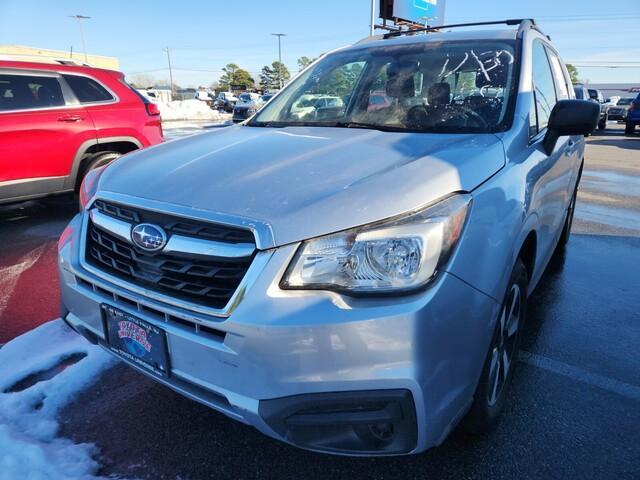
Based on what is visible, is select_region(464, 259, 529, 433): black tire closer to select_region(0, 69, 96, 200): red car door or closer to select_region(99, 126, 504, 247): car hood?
select_region(99, 126, 504, 247): car hood

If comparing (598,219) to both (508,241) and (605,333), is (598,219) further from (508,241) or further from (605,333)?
(508,241)

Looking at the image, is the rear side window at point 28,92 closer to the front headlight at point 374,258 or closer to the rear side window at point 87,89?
the rear side window at point 87,89

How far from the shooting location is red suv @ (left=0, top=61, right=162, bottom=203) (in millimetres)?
5199

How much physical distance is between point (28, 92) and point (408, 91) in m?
4.75

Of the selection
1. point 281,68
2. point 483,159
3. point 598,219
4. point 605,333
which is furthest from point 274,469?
point 281,68

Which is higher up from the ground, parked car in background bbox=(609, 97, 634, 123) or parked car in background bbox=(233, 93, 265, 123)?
parked car in background bbox=(233, 93, 265, 123)

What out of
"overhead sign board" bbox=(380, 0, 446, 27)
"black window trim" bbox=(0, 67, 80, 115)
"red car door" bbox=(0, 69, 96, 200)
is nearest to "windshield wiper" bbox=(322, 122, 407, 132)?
"red car door" bbox=(0, 69, 96, 200)

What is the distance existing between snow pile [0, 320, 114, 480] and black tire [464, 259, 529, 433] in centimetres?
159

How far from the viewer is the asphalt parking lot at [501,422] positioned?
196 cm

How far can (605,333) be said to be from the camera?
10.3 feet

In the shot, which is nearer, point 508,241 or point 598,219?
point 508,241

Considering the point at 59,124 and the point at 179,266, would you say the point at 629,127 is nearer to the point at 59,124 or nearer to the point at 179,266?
the point at 59,124

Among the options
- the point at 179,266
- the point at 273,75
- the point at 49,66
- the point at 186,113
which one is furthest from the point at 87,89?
the point at 273,75

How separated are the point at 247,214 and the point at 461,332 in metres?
0.81
